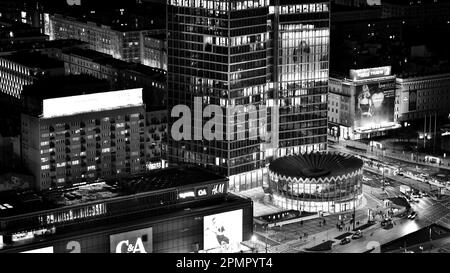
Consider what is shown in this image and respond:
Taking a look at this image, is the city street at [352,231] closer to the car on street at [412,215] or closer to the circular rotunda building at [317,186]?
the car on street at [412,215]

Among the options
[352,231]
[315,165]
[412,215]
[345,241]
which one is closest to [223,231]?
[345,241]

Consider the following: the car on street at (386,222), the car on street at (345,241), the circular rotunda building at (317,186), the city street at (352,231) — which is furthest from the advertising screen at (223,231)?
the car on street at (386,222)

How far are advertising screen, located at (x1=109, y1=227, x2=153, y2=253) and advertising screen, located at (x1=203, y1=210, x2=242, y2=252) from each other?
35.0ft

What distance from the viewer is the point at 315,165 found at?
7549 inches

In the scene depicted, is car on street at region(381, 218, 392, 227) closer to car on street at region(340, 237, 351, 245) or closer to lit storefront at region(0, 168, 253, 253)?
car on street at region(340, 237, 351, 245)

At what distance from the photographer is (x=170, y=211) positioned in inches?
6284

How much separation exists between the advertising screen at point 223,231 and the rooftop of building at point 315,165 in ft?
85.3

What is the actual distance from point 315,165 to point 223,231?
1409 inches

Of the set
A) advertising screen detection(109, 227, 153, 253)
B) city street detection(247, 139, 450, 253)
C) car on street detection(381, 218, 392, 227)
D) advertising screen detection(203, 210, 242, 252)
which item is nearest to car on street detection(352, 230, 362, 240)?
city street detection(247, 139, 450, 253)

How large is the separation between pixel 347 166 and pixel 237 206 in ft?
116

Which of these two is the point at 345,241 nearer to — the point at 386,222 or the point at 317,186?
the point at 386,222

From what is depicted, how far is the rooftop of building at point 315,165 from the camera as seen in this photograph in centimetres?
18712

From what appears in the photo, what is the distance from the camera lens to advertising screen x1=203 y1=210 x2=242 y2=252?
526 feet
